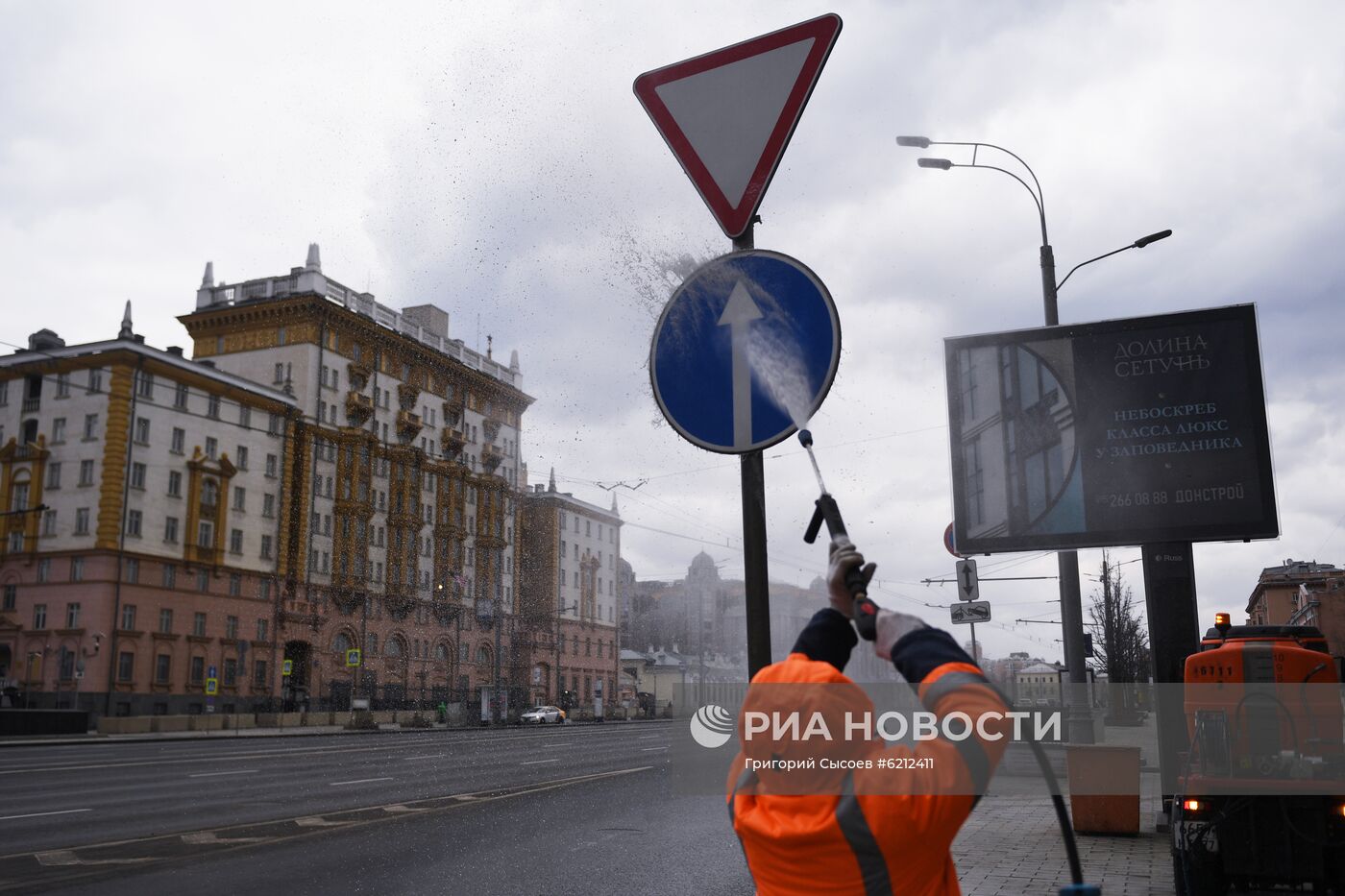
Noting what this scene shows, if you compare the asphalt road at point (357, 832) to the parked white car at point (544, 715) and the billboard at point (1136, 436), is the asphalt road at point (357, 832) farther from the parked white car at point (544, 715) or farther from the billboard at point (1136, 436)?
the parked white car at point (544, 715)

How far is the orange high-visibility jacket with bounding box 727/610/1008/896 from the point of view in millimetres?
2002

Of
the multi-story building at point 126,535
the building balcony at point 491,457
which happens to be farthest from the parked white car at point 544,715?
the building balcony at point 491,457

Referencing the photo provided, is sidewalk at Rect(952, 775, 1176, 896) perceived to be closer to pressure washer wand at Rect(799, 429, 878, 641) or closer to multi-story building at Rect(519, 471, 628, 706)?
pressure washer wand at Rect(799, 429, 878, 641)

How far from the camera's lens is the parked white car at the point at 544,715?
65.9m

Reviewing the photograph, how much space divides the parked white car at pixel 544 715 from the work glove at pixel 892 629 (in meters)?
65.8

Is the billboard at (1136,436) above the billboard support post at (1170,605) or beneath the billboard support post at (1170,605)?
above

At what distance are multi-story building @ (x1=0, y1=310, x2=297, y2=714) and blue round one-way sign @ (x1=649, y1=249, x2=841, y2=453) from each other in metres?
51.4

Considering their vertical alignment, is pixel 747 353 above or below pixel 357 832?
above

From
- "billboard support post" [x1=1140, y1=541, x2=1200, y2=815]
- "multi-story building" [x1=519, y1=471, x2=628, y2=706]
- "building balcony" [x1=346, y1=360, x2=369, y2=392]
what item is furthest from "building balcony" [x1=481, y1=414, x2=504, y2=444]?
"billboard support post" [x1=1140, y1=541, x2=1200, y2=815]

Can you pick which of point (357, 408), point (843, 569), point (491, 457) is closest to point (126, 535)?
point (357, 408)

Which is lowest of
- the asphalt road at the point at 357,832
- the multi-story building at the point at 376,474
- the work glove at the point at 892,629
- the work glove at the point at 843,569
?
the asphalt road at the point at 357,832

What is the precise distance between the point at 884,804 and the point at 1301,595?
113225 mm

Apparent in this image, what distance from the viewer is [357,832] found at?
419 inches

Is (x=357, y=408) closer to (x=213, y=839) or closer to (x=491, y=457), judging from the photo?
(x=491, y=457)
